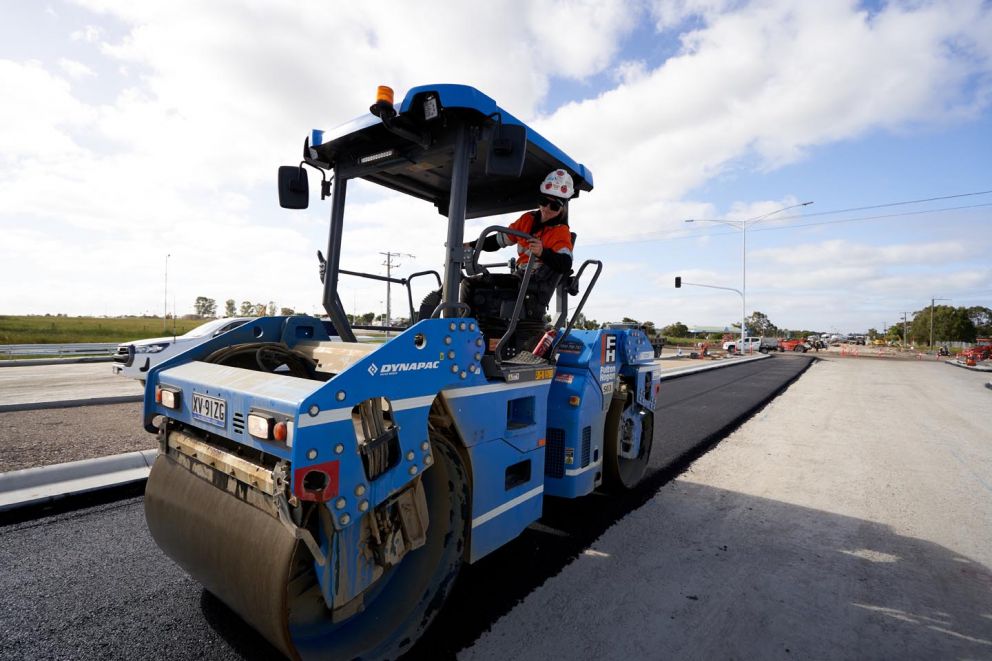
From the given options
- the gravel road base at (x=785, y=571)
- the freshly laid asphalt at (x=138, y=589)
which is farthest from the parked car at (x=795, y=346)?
the freshly laid asphalt at (x=138, y=589)

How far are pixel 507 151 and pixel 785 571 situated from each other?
312cm

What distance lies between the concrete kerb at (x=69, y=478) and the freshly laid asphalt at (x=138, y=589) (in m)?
0.22

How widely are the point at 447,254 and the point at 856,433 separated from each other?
7788mm

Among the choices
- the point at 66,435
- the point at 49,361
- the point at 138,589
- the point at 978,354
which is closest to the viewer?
the point at 138,589

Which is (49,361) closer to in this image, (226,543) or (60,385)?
(60,385)

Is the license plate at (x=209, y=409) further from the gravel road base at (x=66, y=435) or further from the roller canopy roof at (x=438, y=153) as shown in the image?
the gravel road base at (x=66, y=435)

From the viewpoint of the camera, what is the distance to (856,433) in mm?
7750

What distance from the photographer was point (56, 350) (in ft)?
66.6

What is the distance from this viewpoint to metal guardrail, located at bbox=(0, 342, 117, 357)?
19.6m

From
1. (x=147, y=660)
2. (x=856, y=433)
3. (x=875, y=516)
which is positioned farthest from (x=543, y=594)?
(x=856, y=433)

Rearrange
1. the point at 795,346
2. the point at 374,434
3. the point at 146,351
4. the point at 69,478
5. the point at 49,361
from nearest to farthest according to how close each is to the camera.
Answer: the point at 374,434 < the point at 69,478 < the point at 146,351 < the point at 49,361 < the point at 795,346

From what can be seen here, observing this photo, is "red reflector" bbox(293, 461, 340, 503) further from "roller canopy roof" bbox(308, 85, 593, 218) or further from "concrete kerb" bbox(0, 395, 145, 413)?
"concrete kerb" bbox(0, 395, 145, 413)

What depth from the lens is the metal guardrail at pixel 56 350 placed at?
1958 centimetres

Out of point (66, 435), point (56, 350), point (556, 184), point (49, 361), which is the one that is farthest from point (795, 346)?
point (56, 350)
